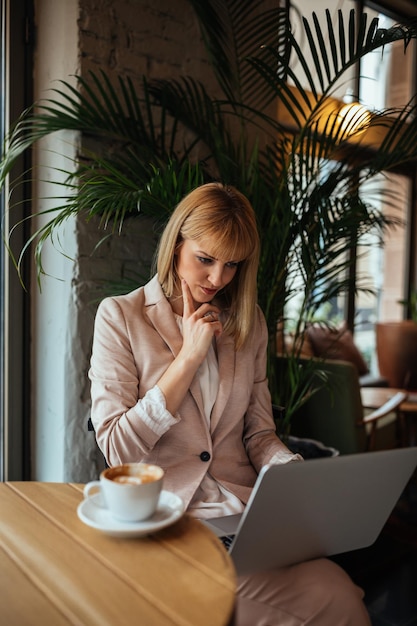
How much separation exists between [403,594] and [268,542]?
1.52 m

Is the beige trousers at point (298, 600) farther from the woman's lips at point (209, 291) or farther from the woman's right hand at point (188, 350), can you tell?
the woman's lips at point (209, 291)

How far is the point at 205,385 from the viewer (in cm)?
167

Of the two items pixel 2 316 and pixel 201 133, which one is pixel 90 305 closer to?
pixel 2 316

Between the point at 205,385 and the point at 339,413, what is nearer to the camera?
the point at 205,385

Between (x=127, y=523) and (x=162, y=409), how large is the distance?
469 mm

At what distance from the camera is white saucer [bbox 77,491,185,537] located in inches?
38.1

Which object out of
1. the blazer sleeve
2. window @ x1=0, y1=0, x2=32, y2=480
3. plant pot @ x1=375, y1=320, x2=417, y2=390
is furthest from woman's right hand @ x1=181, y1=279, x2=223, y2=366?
plant pot @ x1=375, y1=320, x2=417, y2=390

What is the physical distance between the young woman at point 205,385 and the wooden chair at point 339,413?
3.85ft

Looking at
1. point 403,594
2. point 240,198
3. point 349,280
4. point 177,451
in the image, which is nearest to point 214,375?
point 177,451

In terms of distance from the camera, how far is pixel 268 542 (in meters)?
1.11

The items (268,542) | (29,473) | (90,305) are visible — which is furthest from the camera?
(29,473)

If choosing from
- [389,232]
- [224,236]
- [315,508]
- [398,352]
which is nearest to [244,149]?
[224,236]

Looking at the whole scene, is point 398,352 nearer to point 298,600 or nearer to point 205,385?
point 205,385

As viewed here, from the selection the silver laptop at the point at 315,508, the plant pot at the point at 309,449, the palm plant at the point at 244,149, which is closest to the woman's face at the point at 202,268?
the palm plant at the point at 244,149
